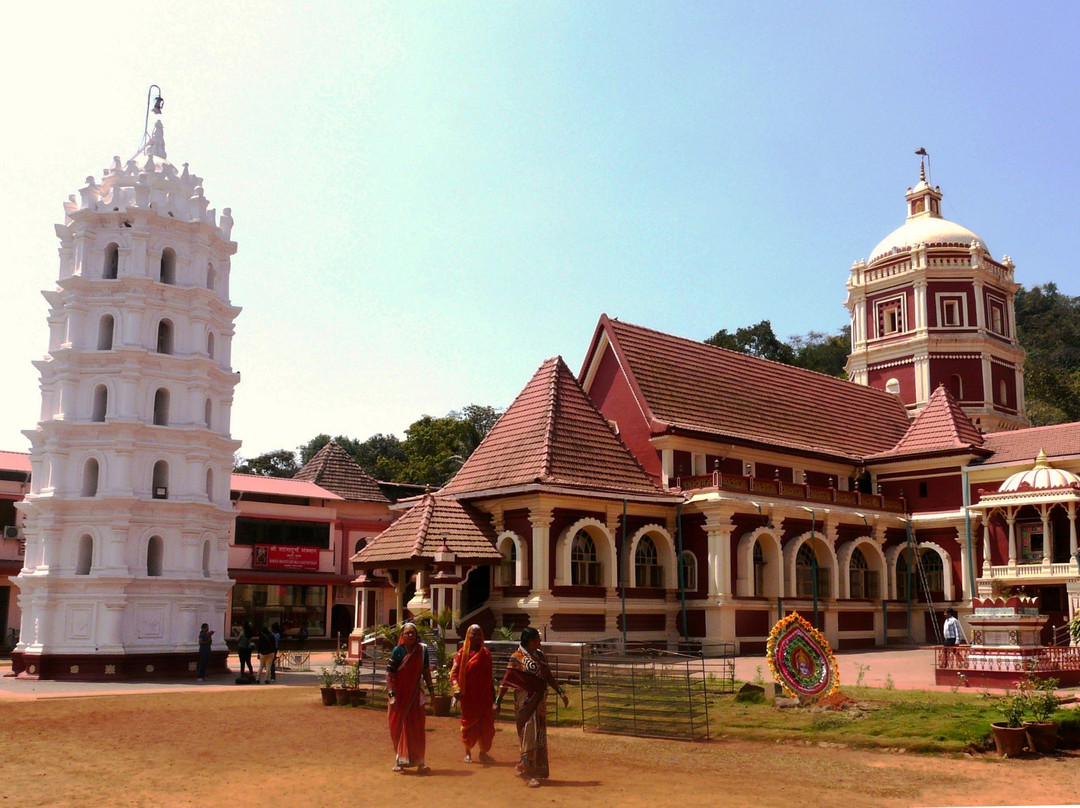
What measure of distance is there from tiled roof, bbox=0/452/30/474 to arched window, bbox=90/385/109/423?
12941mm

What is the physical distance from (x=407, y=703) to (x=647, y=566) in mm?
18551

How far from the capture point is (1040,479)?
31.2 meters

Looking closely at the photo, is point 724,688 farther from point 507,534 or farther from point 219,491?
point 219,491

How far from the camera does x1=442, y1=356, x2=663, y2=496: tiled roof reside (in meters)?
27.8

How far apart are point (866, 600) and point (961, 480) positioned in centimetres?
556

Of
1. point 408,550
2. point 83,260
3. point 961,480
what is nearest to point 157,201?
point 83,260

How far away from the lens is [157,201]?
92.4 ft

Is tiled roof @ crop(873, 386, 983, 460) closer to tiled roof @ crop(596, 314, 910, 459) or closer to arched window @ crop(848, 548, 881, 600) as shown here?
tiled roof @ crop(596, 314, 910, 459)

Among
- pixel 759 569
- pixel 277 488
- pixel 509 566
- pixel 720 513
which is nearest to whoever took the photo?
pixel 509 566

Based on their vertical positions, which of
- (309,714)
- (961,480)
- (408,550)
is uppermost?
→ (961,480)

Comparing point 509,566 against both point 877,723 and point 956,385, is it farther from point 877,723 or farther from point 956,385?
point 956,385

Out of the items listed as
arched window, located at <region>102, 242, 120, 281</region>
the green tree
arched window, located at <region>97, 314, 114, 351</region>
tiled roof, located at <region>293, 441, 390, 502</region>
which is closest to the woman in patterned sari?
arched window, located at <region>97, 314, 114, 351</region>

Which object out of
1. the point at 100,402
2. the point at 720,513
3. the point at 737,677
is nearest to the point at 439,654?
the point at 737,677

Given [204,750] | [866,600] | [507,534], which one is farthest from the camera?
[866,600]
